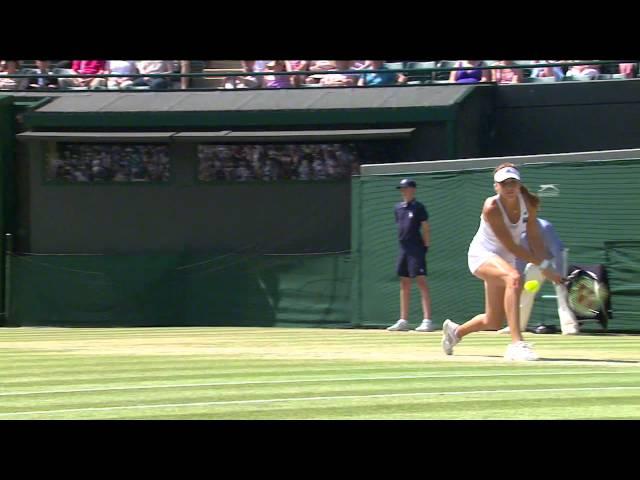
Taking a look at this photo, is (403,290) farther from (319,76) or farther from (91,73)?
(91,73)

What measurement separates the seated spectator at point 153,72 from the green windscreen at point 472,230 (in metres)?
6.16

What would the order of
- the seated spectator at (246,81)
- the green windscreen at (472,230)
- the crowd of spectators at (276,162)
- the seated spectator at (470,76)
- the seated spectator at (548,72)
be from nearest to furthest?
1. the green windscreen at (472,230)
2. the seated spectator at (548,72)
3. the crowd of spectators at (276,162)
4. the seated spectator at (470,76)
5. the seated spectator at (246,81)

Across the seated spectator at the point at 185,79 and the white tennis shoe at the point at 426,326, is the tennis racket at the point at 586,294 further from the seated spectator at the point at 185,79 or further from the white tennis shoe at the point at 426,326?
the seated spectator at the point at 185,79

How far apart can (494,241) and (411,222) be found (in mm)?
6954

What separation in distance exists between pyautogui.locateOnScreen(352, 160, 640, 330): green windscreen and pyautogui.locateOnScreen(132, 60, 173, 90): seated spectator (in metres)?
6.16

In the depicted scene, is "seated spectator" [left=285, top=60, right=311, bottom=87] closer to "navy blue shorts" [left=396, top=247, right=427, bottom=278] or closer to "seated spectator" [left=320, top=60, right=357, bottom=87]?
"seated spectator" [left=320, top=60, right=357, bottom=87]

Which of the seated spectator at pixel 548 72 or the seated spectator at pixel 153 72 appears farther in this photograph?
the seated spectator at pixel 153 72

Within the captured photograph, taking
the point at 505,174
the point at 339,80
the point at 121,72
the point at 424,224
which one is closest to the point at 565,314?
the point at 424,224

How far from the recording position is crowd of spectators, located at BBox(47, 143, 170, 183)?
24.0 meters

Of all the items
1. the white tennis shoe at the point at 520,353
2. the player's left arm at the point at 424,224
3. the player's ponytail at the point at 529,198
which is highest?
the player's ponytail at the point at 529,198

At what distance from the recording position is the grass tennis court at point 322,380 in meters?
8.08

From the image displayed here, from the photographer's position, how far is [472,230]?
18.6 m

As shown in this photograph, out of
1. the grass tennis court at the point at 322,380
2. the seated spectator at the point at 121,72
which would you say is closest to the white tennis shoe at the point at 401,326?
the grass tennis court at the point at 322,380
